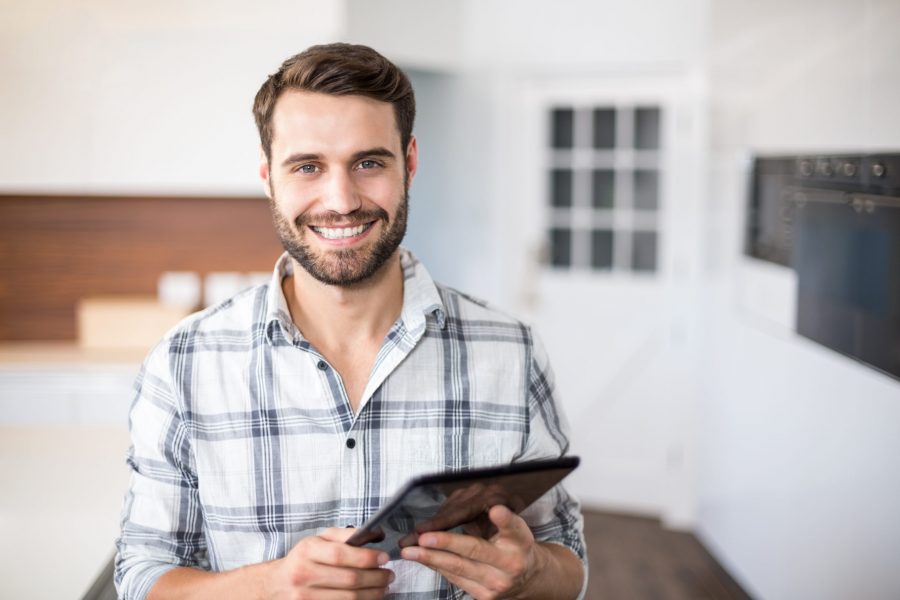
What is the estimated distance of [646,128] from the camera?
4.48 meters

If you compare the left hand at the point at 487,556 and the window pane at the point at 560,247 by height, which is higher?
the window pane at the point at 560,247

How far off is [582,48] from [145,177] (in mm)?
2145

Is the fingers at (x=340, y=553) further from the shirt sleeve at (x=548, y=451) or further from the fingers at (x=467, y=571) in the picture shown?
the shirt sleeve at (x=548, y=451)

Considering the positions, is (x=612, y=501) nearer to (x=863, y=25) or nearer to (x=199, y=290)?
(x=199, y=290)

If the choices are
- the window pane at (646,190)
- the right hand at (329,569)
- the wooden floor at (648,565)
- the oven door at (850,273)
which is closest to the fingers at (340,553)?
the right hand at (329,569)

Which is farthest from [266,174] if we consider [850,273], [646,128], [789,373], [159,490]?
[646,128]

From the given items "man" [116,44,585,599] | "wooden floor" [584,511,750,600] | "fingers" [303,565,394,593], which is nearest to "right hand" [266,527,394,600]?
"fingers" [303,565,394,593]

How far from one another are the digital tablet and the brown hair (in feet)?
1.95

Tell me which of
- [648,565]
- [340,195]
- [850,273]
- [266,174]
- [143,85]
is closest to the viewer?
[340,195]

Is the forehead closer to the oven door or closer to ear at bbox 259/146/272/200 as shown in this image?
ear at bbox 259/146/272/200

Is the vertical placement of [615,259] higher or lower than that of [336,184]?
lower

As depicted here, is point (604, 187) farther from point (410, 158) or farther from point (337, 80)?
point (337, 80)

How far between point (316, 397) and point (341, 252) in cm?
23

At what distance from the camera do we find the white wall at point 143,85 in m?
3.68
